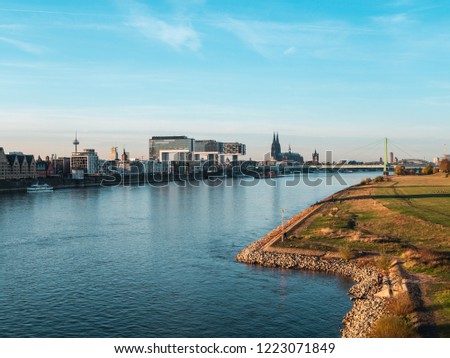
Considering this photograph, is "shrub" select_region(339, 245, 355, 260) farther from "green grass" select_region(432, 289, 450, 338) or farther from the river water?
"green grass" select_region(432, 289, 450, 338)

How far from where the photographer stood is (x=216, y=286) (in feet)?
113

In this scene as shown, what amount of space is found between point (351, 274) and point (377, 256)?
4397 millimetres

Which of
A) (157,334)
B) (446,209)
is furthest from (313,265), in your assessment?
(446,209)

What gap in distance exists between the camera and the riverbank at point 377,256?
83.5 feet

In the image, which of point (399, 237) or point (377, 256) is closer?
point (377, 256)

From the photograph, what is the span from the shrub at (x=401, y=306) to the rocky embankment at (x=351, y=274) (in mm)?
636

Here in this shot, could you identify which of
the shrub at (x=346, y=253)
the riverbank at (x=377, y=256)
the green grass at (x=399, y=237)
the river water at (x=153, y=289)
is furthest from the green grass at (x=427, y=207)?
the river water at (x=153, y=289)

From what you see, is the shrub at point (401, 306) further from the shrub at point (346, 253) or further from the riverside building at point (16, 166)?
the riverside building at point (16, 166)

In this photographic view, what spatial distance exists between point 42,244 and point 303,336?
3607 cm

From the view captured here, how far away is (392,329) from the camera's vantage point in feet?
70.2

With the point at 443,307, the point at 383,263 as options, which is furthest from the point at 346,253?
the point at 443,307

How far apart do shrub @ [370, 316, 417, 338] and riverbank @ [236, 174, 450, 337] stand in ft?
1.28

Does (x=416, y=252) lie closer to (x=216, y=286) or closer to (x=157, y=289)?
(x=216, y=286)

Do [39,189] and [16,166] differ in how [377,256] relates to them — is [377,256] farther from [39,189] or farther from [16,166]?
[16,166]
